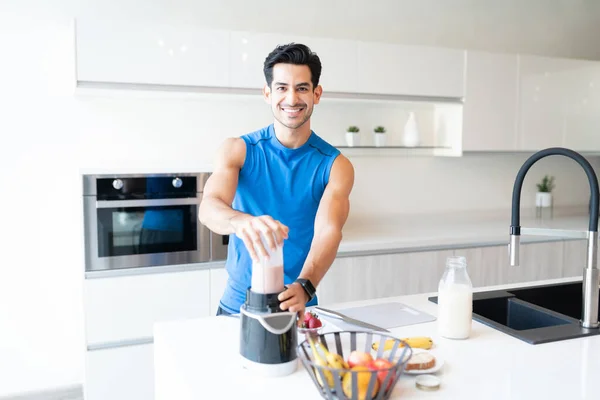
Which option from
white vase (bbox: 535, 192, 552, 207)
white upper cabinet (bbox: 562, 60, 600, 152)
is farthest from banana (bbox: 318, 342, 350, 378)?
white vase (bbox: 535, 192, 552, 207)

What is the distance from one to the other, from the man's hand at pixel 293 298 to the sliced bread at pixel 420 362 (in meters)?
0.28

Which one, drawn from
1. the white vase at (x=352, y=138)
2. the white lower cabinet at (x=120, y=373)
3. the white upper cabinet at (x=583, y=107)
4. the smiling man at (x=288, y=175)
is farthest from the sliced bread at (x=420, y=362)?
the white upper cabinet at (x=583, y=107)

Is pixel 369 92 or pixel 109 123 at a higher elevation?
pixel 369 92

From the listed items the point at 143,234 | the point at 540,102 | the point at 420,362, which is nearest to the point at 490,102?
the point at 540,102

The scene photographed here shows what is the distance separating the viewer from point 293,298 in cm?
134

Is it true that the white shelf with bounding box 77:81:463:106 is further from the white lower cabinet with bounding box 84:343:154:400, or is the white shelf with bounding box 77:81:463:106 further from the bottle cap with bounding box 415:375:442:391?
the bottle cap with bounding box 415:375:442:391

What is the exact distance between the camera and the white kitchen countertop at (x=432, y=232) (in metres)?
3.32

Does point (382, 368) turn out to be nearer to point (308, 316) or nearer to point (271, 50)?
point (308, 316)

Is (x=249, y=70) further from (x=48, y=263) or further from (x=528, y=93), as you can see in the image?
(x=528, y=93)

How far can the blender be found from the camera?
126cm

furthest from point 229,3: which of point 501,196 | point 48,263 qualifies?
point 501,196

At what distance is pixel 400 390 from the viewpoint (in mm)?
1209

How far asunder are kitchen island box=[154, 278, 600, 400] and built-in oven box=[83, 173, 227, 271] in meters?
1.27

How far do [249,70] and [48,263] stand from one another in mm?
1561
